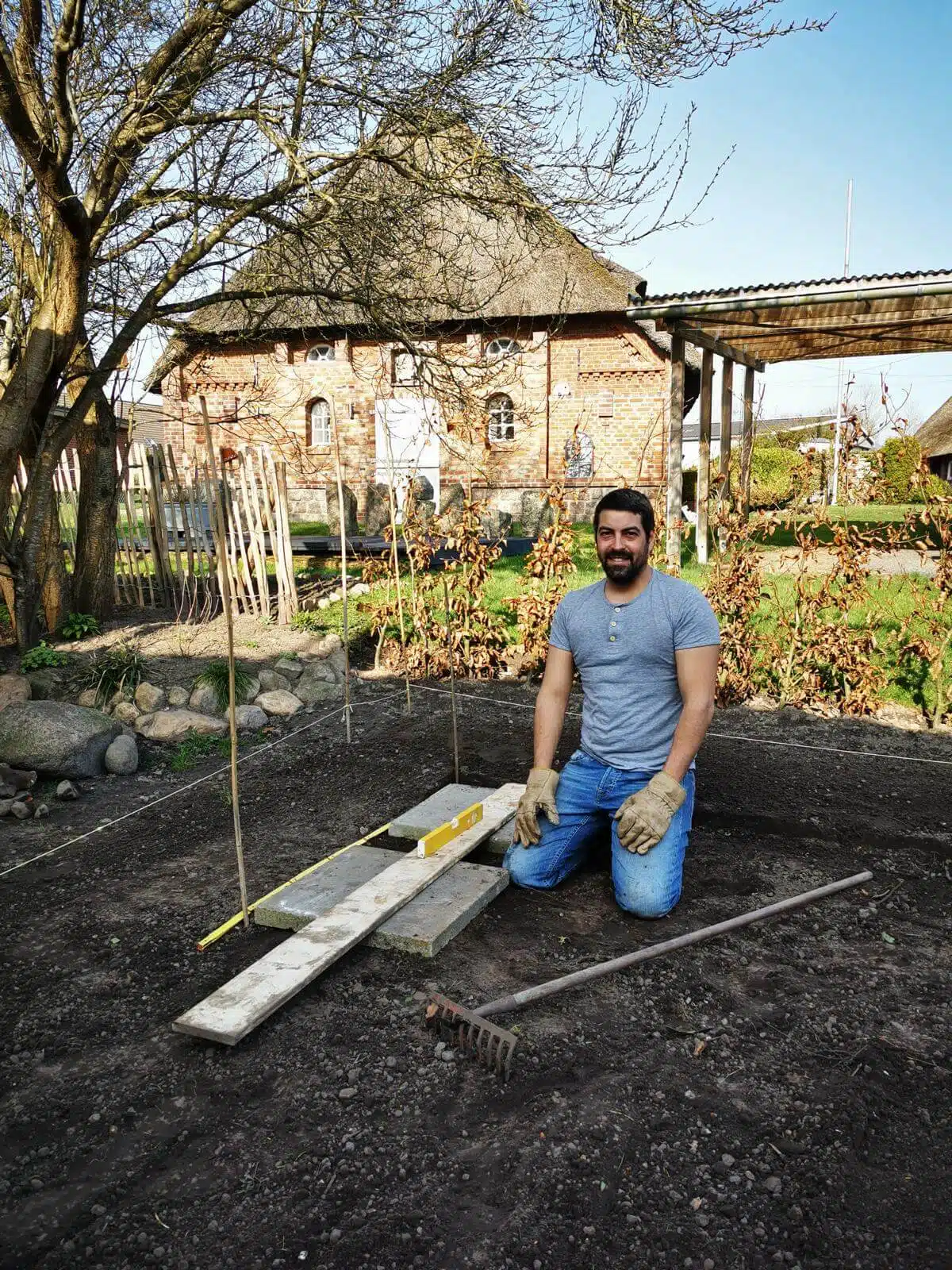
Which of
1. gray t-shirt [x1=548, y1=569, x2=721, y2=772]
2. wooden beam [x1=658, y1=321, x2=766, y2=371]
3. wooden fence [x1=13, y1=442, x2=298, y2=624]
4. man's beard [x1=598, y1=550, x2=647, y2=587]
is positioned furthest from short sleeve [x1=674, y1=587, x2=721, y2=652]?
wooden beam [x1=658, y1=321, x2=766, y2=371]

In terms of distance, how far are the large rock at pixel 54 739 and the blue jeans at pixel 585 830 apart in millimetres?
2903

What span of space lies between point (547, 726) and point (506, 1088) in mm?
1502

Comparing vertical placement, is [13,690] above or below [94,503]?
below

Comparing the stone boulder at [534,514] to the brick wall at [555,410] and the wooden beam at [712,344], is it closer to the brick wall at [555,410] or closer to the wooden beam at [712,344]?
the brick wall at [555,410]

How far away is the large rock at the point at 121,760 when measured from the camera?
17.9ft

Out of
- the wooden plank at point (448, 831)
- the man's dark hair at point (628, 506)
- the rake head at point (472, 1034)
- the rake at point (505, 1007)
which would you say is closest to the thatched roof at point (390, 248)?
the man's dark hair at point (628, 506)

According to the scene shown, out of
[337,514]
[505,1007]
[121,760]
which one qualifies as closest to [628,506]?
[505,1007]

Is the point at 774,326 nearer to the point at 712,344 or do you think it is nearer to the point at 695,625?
the point at 712,344

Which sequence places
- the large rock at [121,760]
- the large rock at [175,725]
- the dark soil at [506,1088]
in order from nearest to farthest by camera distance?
1. the dark soil at [506,1088]
2. the large rock at [121,760]
3. the large rock at [175,725]

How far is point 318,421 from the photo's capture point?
2264cm

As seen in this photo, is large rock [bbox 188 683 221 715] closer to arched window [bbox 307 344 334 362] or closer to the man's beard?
the man's beard

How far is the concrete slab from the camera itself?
3195 millimetres

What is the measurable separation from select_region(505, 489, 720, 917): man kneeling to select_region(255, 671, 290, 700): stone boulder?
11.2ft

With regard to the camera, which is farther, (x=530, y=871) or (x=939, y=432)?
(x=939, y=432)
